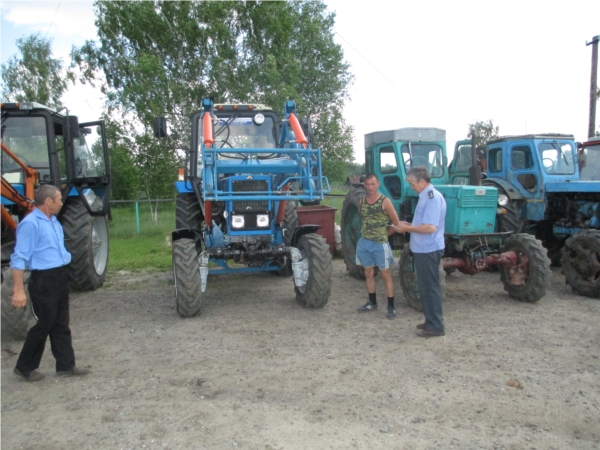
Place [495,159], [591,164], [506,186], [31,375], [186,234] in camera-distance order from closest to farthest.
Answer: [31,375] < [186,234] < [506,186] < [495,159] < [591,164]

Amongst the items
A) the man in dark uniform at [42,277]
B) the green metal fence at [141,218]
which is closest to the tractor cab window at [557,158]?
the green metal fence at [141,218]

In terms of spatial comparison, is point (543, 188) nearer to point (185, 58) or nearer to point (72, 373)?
point (72, 373)

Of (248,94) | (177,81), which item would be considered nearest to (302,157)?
(248,94)

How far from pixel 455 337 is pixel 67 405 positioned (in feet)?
11.0

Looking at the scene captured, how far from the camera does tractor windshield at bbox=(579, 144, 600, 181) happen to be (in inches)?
368

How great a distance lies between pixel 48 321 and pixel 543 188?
7056mm

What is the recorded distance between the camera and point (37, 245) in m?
3.79

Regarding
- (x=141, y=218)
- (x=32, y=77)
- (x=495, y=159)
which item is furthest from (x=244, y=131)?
(x=32, y=77)

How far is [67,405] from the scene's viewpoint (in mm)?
3525

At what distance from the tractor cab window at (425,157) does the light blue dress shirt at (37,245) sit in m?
5.36

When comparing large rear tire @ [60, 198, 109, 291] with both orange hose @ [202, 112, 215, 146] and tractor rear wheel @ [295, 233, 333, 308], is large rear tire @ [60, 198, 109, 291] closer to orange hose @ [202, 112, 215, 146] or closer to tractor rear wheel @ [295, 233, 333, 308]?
orange hose @ [202, 112, 215, 146]

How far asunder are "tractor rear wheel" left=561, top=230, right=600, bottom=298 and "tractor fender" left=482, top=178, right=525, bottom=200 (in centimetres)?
142

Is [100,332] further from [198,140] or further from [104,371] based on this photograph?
[198,140]

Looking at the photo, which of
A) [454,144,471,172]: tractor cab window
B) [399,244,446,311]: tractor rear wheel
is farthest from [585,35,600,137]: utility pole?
[399,244,446,311]: tractor rear wheel
